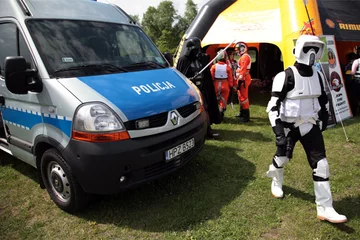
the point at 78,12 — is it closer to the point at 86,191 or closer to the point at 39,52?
the point at 39,52

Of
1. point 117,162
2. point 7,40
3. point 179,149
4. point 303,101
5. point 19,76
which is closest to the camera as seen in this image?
point 117,162

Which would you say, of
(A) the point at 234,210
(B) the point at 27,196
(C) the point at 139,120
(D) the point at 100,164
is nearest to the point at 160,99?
(C) the point at 139,120

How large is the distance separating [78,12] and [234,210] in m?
3.31

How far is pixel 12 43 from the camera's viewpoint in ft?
12.6

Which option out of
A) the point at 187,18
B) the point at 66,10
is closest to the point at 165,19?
the point at 187,18

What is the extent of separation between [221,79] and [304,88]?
13.8ft

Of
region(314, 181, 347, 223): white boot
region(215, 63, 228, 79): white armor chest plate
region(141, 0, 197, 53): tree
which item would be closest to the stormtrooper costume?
region(314, 181, 347, 223): white boot

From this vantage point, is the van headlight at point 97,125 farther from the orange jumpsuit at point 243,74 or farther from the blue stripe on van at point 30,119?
the orange jumpsuit at point 243,74

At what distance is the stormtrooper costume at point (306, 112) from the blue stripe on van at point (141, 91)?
116 centimetres

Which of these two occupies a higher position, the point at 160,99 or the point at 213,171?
the point at 160,99

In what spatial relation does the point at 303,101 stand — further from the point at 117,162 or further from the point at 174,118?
the point at 117,162

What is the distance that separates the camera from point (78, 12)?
4.12m

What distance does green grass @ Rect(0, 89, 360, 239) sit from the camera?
3.24 meters

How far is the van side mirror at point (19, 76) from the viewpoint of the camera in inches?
124
